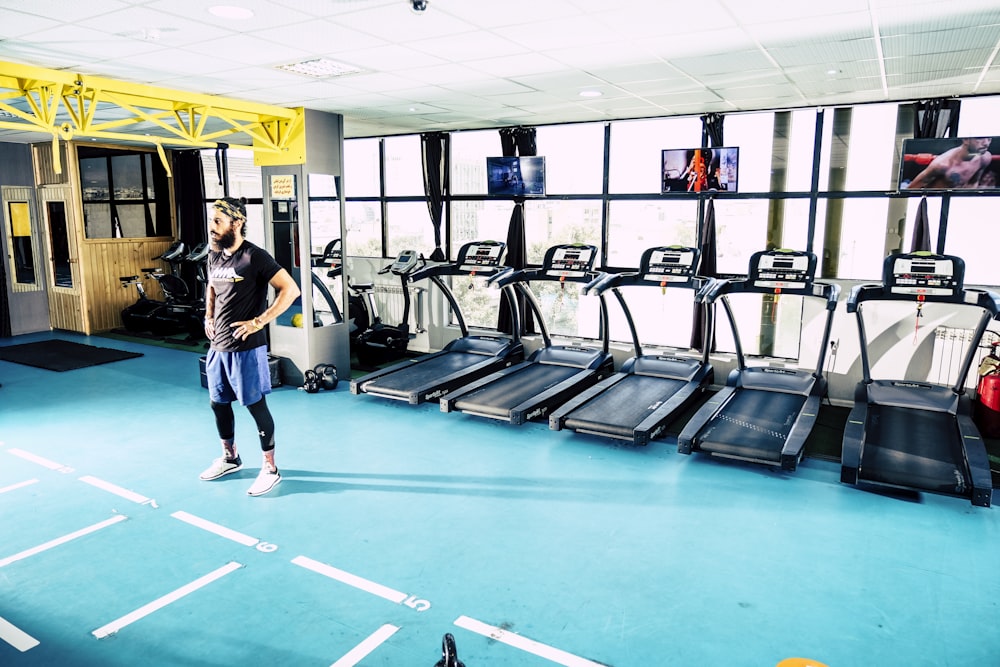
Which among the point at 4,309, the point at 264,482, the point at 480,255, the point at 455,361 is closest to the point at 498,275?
the point at 480,255

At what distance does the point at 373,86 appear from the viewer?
5594mm

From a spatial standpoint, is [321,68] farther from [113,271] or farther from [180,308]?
[113,271]

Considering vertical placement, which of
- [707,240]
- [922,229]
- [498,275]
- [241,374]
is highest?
[922,229]

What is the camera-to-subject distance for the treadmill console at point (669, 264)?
6.31m

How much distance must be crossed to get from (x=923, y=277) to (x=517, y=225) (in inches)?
168

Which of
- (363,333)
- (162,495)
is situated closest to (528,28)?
(162,495)

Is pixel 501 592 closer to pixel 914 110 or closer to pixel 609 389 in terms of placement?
pixel 609 389

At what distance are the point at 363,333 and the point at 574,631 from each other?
5.53 metres

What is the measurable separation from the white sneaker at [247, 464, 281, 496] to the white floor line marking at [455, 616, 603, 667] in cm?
190

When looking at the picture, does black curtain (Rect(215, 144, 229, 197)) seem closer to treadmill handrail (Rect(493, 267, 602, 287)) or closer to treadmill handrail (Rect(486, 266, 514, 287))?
treadmill handrail (Rect(486, 266, 514, 287))

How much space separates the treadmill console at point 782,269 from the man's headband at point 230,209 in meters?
4.21

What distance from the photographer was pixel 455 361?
7.40m

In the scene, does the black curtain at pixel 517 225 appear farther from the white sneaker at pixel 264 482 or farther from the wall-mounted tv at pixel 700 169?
the white sneaker at pixel 264 482

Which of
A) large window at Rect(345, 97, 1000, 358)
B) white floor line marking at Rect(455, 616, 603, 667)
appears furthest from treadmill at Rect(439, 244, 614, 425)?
white floor line marking at Rect(455, 616, 603, 667)
